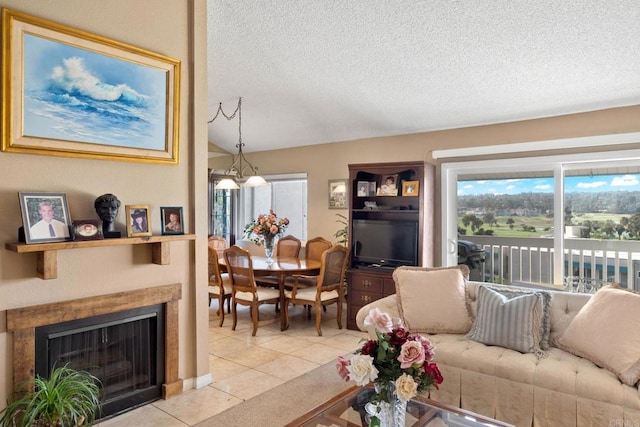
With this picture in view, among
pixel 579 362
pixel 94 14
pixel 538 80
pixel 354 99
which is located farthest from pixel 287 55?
pixel 579 362

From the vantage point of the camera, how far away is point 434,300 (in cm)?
316

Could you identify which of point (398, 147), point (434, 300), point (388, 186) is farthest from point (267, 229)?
point (434, 300)

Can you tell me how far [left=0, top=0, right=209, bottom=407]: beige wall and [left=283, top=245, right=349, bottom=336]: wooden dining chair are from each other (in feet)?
5.24

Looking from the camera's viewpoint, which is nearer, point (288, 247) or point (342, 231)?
point (342, 231)

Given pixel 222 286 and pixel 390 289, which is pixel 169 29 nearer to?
pixel 222 286

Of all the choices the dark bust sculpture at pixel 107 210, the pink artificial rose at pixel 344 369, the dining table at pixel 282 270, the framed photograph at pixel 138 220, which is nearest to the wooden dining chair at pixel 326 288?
the dining table at pixel 282 270

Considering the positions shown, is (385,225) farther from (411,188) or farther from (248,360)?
(248,360)

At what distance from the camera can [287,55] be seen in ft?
12.9

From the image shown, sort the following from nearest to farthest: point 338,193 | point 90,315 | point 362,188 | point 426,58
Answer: point 90,315 → point 426,58 → point 362,188 → point 338,193

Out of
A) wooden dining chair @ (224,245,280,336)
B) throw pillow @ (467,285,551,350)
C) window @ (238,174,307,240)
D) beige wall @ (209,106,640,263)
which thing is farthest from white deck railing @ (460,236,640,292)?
window @ (238,174,307,240)

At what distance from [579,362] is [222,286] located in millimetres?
3562

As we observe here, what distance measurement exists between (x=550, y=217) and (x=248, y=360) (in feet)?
10.8

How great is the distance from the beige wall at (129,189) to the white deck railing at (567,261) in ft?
10.3

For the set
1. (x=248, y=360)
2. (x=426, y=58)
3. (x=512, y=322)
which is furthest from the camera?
(x=248, y=360)
